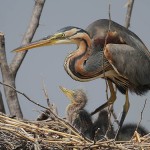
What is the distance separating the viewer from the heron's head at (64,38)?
7.38 metres

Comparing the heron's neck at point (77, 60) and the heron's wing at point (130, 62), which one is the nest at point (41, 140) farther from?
the heron's wing at point (130, 62)

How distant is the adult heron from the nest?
4.32 ft

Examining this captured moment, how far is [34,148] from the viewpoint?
5961 millimetres

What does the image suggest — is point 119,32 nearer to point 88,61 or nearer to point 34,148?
point 88,61

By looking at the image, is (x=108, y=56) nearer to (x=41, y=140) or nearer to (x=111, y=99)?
(x=111, y=99)

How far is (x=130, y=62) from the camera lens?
8.06 metres

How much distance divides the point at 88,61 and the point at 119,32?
0.45m

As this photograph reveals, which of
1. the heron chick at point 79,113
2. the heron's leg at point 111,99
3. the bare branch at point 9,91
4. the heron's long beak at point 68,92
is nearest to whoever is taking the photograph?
the heron chick at point 79,113

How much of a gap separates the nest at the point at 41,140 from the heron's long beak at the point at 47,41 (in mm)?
1186

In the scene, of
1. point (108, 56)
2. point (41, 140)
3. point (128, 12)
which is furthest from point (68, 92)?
point (41, 140)

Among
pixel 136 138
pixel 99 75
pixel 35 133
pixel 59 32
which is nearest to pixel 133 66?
pixel 99 75

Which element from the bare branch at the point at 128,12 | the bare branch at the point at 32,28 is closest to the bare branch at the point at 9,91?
the bare branch at the point at 32,28

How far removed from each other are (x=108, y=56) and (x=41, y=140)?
6.63ft

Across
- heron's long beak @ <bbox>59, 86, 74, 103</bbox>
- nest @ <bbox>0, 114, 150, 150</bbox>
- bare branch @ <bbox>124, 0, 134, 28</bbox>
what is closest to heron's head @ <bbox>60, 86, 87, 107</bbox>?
heron's long beak @ <bbox>59, 86, 74, 103</bbox>
